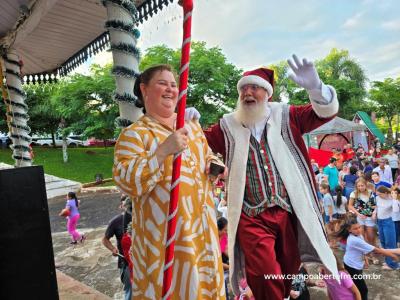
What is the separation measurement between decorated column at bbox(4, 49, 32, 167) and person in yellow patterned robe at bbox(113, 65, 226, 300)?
4.64 metres

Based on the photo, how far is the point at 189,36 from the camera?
1.45 metres

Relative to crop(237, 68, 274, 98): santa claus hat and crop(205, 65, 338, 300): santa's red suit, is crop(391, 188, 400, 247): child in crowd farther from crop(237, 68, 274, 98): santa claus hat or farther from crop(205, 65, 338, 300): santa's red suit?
crop(237, 68, 274, 98): santa claus hat

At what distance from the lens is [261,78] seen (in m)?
2.43

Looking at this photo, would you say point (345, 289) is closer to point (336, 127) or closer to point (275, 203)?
point (275, 203)

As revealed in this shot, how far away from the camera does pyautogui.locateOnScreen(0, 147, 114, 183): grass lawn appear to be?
20.4 metres

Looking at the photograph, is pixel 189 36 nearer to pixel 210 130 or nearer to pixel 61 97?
pixel 210 130

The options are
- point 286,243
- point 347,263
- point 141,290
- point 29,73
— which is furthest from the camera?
point 29,73

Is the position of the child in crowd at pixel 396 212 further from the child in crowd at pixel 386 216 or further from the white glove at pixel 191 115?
the white glove at pixel 191 115

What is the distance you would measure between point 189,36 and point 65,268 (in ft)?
20.0

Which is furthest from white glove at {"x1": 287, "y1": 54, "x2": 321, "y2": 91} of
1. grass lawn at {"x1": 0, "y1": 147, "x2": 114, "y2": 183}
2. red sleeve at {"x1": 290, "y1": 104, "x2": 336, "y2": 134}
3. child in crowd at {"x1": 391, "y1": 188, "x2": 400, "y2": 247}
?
grass lawn at {"x1": 0, "y1": 147, "x2": 114, "y2": 183}

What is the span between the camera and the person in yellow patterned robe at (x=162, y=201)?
1514mm

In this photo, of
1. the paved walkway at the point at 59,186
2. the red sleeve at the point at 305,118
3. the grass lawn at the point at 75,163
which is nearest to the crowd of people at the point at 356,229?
the red sleeve at the point at 305,118

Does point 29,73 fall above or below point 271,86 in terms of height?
above

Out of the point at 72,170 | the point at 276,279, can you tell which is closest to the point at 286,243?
the point at 276,279
